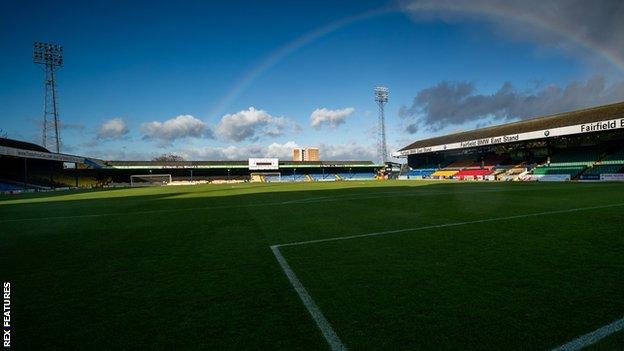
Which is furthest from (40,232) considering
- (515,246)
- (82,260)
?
(515,246)

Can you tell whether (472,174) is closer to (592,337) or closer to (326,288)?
(326,288)

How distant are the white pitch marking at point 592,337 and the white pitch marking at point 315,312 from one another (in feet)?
6.37

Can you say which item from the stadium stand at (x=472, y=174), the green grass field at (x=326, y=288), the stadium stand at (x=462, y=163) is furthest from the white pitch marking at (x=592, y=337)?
the stadium stand at (x=462, y=163)

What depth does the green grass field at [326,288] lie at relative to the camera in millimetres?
3150

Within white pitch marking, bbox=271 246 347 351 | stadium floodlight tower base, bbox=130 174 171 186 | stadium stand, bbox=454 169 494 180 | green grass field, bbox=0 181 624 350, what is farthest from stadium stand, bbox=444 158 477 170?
stadium floodlight tower base, bbox=130 174 171 186

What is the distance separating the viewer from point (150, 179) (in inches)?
2830

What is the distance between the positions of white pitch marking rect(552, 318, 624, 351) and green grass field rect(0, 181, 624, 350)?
5cm

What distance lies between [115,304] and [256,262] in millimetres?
2353

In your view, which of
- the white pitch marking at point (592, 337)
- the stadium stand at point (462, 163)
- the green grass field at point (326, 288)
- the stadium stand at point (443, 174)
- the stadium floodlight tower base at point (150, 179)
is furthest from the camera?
the stadium floodlight tower base at point (150, 179)

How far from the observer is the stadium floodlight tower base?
228ft

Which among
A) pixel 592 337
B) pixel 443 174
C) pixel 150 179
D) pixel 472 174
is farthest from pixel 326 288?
pixel 150 179

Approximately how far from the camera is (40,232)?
31.7ft

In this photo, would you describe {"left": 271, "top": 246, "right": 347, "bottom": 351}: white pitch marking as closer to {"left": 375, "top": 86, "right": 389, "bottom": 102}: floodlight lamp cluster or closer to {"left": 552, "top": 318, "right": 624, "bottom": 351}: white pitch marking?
{"left": 552, "top": 318, "right": 624, "bottom": 351}: white pitch marking

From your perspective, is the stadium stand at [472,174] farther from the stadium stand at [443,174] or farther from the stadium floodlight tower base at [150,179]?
the stadium floodlight tower base at [150,179]
